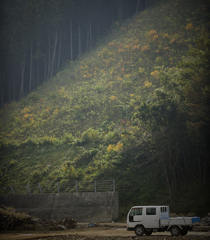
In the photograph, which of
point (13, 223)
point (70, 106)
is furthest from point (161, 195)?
point (70, 106)

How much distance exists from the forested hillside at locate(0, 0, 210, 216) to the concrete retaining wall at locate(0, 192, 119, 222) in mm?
1183

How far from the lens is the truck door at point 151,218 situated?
10.6 meters

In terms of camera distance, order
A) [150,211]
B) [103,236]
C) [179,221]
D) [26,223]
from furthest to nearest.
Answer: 1. [26,223]
2. [150,211]
3. [103,236]
4. [179,221]

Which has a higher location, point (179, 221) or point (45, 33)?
point (45, 33)

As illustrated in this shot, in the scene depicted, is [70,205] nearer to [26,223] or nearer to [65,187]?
[65,187]

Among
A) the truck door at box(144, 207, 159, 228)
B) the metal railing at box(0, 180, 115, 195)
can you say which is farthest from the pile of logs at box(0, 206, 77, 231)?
the truck door at box(144, 207, 159, 228)

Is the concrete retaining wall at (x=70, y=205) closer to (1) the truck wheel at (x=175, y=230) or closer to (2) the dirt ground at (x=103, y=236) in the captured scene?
(2) the dirt ground at (x=103, y=236)

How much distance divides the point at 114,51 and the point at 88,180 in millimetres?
25534

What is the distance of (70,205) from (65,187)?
2.44m

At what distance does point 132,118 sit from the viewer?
18.6m

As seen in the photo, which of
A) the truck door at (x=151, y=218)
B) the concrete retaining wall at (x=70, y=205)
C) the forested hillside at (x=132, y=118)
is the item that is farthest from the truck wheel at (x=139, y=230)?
the concrete retaining wall at (x=70, y=205)

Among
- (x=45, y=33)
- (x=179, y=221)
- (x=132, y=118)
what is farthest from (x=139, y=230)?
(x=45, y=33)

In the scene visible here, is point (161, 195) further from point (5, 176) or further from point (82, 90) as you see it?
point (82, 90)

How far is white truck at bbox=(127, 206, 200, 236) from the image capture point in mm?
9906
